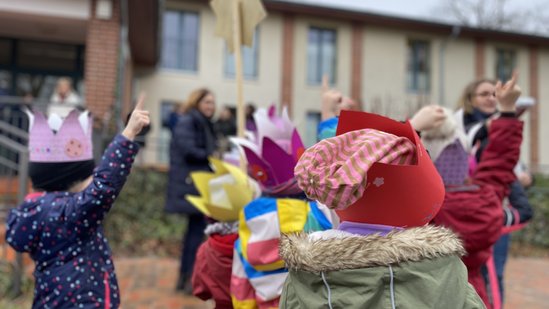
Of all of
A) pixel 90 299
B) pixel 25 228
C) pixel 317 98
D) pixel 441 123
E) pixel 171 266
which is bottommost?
pixel 171 266

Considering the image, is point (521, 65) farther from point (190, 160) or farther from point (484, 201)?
point (484, 201)

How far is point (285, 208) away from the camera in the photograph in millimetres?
2113

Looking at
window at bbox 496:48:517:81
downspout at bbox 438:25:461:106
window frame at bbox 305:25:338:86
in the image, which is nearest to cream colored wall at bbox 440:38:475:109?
downspout at bbox 438:25:461:106

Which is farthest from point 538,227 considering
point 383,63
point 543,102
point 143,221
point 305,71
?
point 543,102

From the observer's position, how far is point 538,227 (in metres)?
9.66

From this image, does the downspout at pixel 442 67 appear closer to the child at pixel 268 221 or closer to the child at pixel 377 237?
the child at pixel 268 221

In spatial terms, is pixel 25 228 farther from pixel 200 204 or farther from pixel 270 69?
pixel 270 69

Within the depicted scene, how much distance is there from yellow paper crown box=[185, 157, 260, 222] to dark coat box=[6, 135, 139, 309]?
19.4 inches

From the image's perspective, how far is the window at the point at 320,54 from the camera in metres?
17.9

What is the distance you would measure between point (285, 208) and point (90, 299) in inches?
37.8

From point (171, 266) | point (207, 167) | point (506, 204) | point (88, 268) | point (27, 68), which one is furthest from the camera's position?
point (27, 68)

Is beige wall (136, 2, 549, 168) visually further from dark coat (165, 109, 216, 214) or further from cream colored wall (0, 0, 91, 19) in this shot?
dark coat (165, 109, 216, 214)

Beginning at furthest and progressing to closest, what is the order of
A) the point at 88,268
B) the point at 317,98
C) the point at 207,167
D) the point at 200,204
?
the point at 317,98 → the point at 207,167 → the point at 200,204 → the point at 88,268

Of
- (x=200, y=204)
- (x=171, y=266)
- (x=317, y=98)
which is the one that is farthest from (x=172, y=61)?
(x=200, y=204)
